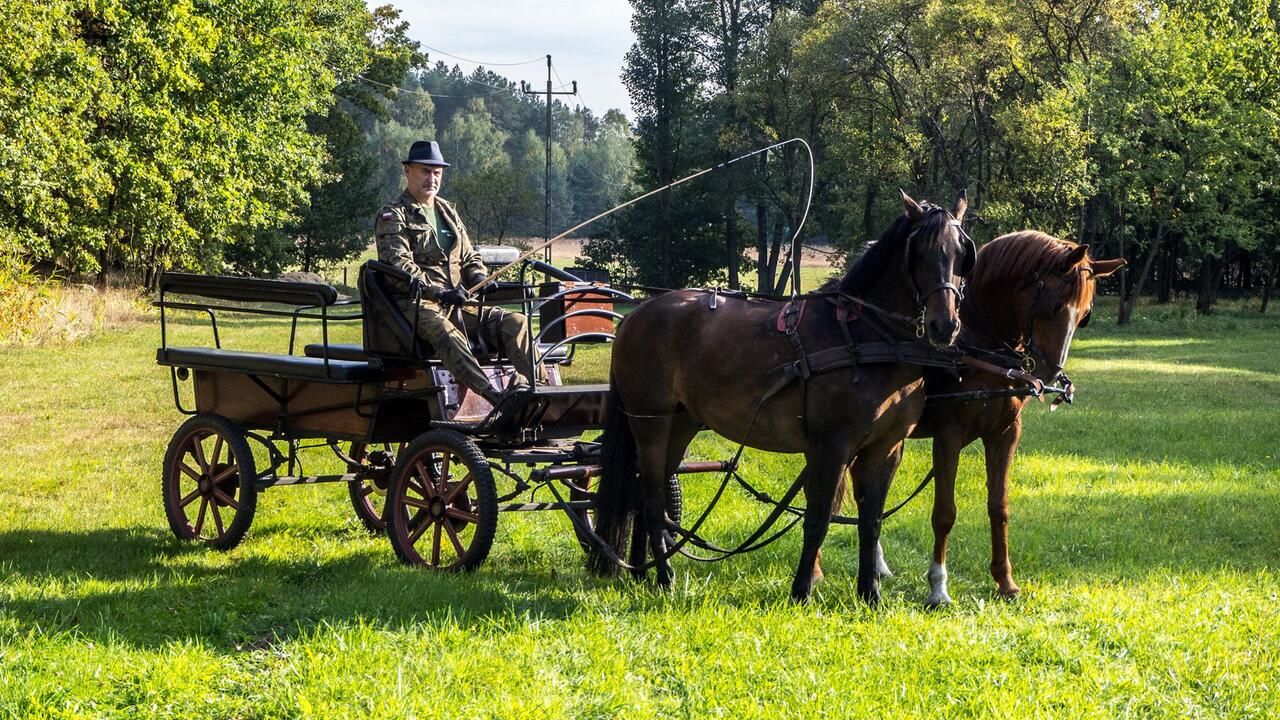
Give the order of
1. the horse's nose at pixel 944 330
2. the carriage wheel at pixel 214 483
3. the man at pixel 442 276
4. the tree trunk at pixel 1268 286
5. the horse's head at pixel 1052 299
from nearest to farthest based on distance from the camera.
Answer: the horse's nose at pixel 944 330, the horse's head at pixel 1052 299, the man at pixel 442 276, the carriage wheel at pixel 214 483, the tree trunk at pixel 1268 286

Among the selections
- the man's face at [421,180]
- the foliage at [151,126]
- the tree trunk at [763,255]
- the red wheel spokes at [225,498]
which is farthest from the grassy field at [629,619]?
the tree trunk at [763,255]

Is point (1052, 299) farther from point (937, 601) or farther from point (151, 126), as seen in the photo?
point (151, 126)

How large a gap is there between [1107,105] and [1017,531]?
30100 millimetres

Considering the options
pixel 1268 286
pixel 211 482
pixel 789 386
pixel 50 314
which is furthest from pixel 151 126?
pixel 1268 286

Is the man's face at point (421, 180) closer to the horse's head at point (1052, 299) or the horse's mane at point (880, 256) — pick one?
the horse's mane at point (880, 256)

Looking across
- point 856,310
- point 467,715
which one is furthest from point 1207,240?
point 467,715

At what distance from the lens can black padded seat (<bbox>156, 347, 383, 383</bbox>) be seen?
7160 mm

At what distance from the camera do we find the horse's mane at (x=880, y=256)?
590cm

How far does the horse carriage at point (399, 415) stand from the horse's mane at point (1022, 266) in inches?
80.5

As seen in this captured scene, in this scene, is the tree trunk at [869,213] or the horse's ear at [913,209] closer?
the horse's ear at [913,209]

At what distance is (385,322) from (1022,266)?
3760mm

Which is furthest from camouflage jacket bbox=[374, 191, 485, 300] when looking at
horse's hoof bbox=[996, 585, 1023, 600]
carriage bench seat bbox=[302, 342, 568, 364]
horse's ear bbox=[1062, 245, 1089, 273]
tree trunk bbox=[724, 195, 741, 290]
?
tree trunk bbox=[724, 195, 741, 290]

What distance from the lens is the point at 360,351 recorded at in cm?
775

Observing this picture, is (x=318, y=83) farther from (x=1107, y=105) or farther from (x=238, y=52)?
(x=1107, y=105)
